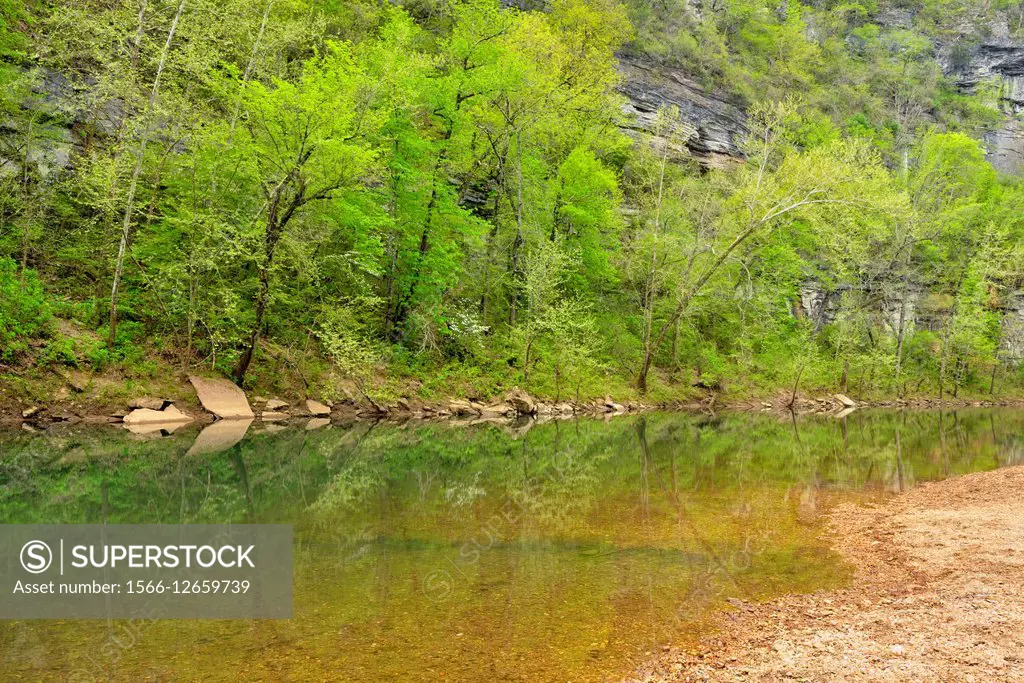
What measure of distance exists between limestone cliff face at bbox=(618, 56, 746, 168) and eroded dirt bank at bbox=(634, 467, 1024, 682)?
1592 inches

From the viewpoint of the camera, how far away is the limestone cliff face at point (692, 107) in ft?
152

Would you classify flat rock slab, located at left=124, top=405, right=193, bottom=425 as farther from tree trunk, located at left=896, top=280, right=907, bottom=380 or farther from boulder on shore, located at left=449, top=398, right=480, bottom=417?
tree trunk, located at left=896, top=280, right=907, bottom=380

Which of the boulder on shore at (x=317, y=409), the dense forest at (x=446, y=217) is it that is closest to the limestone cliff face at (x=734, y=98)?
the dense forest at (x=446, y=217)

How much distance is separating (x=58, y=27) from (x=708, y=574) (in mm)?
24403

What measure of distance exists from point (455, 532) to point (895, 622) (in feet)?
17.3

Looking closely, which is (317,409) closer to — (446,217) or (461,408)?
(461,408)

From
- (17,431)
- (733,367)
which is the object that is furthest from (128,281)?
(733,367)

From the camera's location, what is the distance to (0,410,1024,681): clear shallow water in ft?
16.5

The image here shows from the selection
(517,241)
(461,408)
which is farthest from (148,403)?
(517,241)

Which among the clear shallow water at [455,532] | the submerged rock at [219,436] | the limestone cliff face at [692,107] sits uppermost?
the limestone cliff face at [692,107]

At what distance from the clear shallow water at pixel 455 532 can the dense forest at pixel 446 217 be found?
18.3 ft

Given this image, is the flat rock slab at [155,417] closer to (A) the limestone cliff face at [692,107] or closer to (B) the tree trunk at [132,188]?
(B) the tree trunk at [132,188]

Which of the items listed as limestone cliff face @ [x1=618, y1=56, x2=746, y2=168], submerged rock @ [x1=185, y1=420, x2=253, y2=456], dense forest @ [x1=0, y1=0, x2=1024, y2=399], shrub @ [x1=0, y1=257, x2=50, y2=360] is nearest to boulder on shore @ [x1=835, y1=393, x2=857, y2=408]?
dense forest @ [x1=0, y1=0, x2=1024, y2=399]

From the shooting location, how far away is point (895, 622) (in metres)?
5.93
